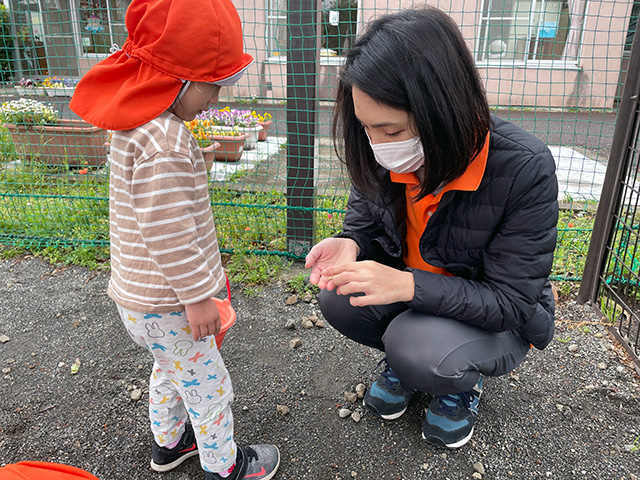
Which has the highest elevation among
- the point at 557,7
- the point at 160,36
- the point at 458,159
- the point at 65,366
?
the point at 557,7

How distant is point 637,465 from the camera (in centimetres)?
143

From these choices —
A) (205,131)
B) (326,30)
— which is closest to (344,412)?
(326,30)

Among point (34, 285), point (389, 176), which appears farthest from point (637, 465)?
point (34, 285)

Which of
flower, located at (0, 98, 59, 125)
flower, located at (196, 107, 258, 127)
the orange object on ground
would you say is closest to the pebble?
the orange object on ground

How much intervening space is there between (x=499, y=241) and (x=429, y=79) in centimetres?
51

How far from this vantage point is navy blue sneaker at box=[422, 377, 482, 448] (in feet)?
4.87

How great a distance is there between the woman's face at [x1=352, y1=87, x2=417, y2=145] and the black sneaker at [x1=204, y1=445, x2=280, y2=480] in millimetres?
994

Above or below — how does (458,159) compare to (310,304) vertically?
above

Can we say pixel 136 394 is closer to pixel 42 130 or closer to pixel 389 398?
pixel 389 398

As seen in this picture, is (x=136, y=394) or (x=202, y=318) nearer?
(x=202, y=318)

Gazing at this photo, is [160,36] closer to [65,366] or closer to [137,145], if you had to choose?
[137,145]

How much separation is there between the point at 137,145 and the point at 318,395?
112cm

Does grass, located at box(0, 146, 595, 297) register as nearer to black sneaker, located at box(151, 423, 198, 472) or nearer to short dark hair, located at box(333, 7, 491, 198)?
black sneaker, located at box(151, 423, 198, 472)

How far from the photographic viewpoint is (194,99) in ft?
3.72
